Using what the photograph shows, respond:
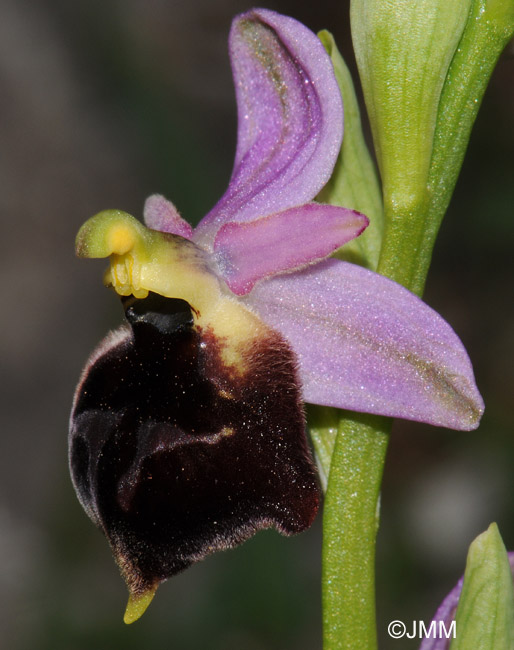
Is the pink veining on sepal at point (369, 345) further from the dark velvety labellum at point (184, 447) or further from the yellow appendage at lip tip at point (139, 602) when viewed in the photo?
the yellow appendage at lip tip at point (139, 602)

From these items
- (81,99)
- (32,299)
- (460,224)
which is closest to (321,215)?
(460,224)

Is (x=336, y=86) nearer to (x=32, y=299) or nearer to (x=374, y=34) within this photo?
(x=374, y=34)

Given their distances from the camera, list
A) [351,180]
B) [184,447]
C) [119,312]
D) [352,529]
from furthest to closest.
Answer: [119,312] < [351,180] < [352,529] < [184,447]

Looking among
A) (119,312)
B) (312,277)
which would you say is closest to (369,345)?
(312,277)

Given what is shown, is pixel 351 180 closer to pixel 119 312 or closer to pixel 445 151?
pixel 445 151

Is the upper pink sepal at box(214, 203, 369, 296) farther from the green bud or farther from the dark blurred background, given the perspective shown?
the dark blurred background

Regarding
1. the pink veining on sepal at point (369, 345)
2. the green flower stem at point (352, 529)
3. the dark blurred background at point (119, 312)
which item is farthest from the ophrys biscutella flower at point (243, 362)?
the dark blurred background at point (119, 312)
